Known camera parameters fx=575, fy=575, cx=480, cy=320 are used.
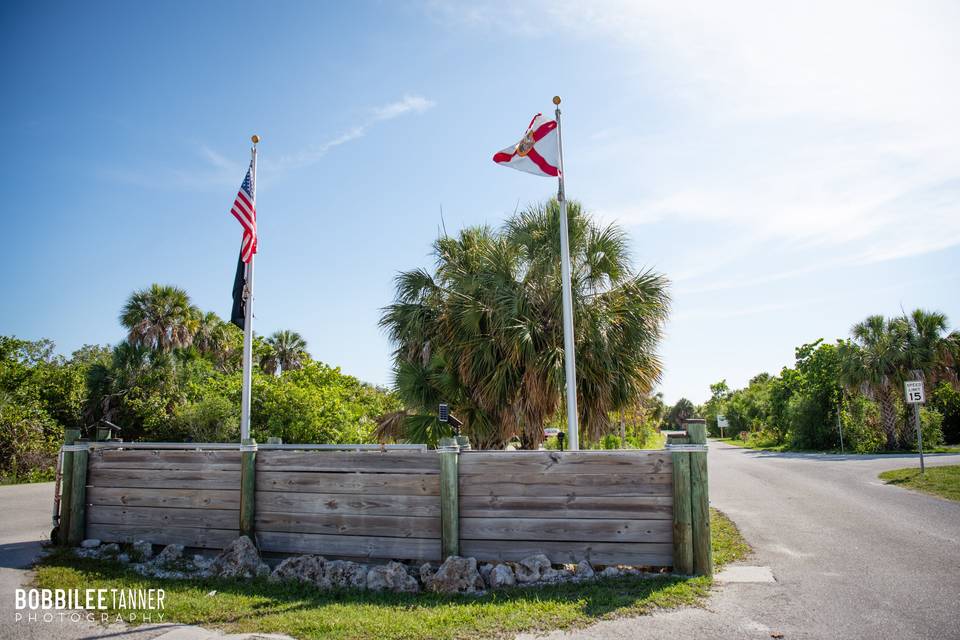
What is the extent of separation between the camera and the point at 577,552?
→ 244 inches

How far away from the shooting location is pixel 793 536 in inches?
317

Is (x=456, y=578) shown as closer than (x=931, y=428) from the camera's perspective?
Yes

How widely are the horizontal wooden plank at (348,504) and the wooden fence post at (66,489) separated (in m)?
3.05

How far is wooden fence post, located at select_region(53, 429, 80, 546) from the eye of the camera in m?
7.93

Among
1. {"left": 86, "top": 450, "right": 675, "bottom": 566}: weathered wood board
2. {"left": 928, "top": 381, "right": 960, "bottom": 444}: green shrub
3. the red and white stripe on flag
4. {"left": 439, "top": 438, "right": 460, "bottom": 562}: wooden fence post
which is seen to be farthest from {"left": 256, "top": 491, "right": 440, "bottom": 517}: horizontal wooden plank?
{"left": 928, "top": 381, "right": 960, "bottom": 444}: green shrub

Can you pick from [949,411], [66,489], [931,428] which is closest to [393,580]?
[66,489]

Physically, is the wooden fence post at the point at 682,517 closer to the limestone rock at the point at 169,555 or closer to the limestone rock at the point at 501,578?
the limestone rock at the point at 501,578

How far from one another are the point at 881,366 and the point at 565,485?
91.5 ft

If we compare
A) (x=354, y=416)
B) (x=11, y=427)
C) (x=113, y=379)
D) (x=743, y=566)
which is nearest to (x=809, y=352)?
(x=354, y=416)

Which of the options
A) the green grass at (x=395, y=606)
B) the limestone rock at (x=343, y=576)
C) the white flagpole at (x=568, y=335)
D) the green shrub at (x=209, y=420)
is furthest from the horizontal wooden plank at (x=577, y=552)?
the green shrub at (x=209, y=420)

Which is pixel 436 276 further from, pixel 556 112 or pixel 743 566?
pixel 743 566

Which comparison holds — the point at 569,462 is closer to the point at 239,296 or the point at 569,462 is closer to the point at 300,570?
the point at 300,570

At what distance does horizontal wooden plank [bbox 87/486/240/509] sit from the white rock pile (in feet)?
2.02

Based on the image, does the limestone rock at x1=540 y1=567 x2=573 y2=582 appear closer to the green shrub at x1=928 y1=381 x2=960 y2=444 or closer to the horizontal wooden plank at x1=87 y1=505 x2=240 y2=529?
the horizontal wooden plank at x1=87 y1=505 x2=240 y2=529
